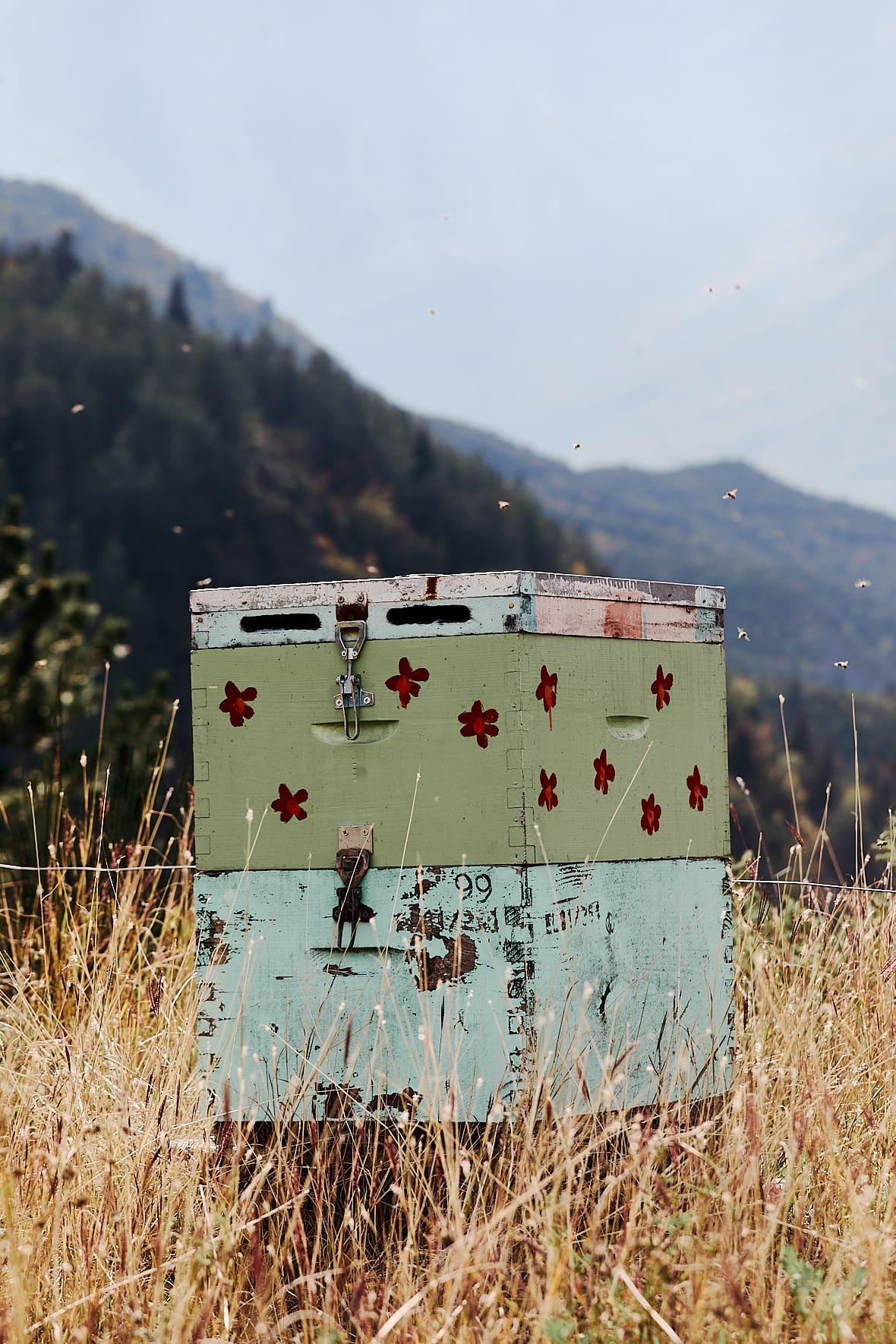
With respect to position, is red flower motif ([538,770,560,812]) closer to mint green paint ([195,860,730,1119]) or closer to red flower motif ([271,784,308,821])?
mint green paint ([195,860,730,1119])

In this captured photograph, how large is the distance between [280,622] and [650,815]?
1081 millimetres

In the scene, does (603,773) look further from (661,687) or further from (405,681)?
(405,681)

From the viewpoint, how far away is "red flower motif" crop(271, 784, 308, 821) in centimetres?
318

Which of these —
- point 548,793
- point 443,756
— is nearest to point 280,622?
point 443,756

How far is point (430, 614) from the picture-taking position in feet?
10.3

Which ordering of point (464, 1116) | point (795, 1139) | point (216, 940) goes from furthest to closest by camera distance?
point (216, 940)
point (464, 1116)
point (795, 1139)

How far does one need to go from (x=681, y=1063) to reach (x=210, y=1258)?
4.10ft

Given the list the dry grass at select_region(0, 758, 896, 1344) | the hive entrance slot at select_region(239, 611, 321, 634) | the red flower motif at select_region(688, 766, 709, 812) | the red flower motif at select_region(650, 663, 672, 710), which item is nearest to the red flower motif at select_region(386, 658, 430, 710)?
the hive entrance slot at select_region(239, 611, 321, 634)

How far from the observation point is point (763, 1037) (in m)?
3.58

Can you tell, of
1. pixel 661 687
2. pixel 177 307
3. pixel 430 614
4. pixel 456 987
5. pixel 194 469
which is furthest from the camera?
pixel 177 307

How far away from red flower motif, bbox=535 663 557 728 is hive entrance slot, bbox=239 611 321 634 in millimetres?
594

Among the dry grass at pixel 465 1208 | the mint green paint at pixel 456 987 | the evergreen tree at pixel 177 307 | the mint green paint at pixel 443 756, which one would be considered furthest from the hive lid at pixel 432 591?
the evergreen tree at pixel 177 307

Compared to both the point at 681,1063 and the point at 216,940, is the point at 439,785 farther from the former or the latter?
the point at 681,1063

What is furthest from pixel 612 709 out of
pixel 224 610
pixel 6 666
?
pixel 6 666
